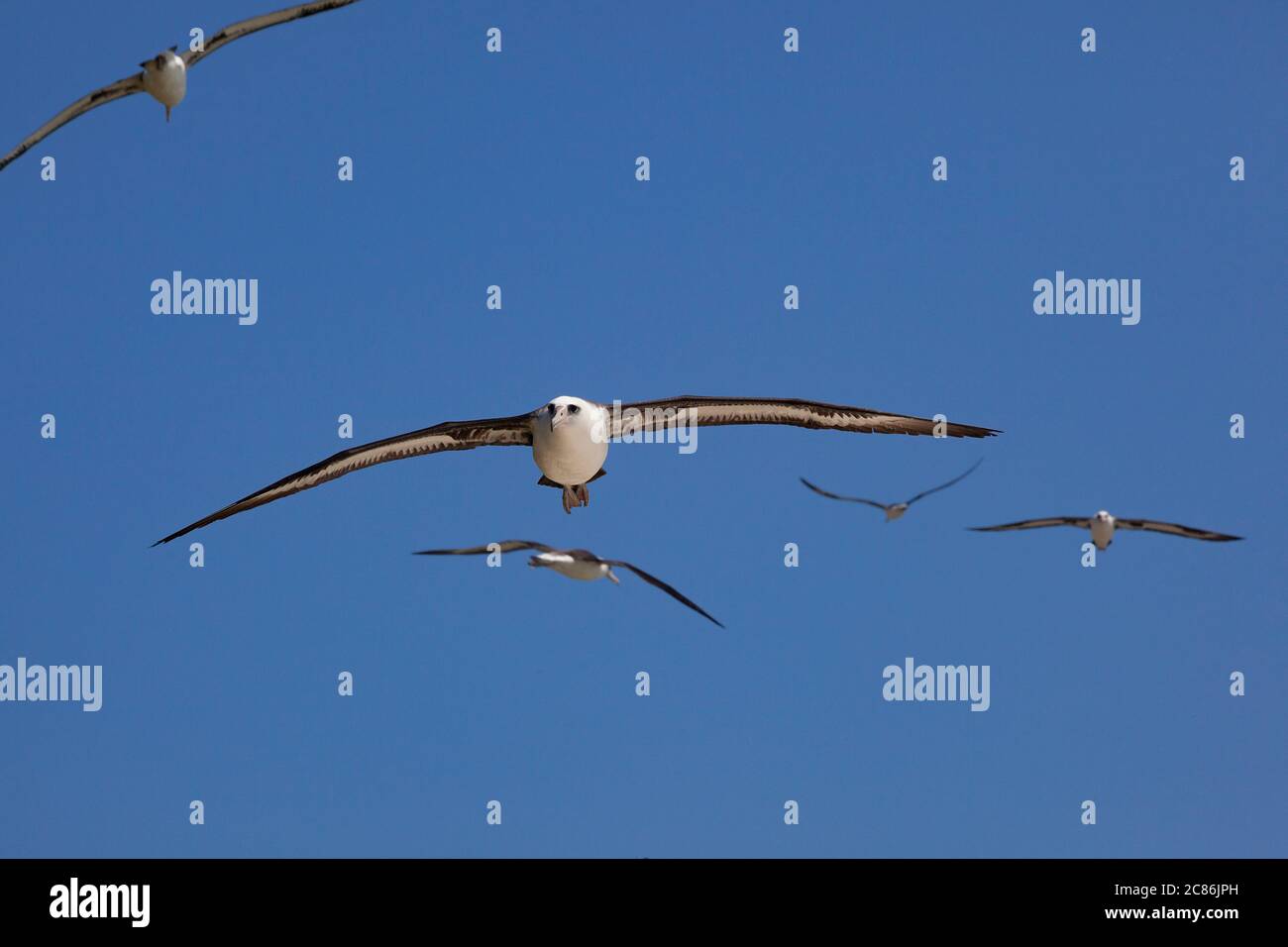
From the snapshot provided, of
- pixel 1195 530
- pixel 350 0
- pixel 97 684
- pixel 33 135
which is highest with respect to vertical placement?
pixel 350 0

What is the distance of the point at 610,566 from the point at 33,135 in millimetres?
8695

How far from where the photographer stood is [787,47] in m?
21.2

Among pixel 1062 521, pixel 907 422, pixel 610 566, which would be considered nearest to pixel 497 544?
pixel 610 566

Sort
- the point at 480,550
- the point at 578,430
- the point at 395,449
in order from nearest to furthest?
the point at 480,550 < the point at 578,430 < the point at 395,449

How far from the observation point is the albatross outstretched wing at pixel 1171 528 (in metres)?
25.0

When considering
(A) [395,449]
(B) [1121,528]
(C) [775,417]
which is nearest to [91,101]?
(A) [395,449]

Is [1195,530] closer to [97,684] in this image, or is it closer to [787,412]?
[787,412]

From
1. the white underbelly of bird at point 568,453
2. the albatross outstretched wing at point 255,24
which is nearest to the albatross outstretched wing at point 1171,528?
the white underbelly of bird at point 568,453

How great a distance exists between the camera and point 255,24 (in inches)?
765

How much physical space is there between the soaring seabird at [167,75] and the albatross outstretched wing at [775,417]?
6221mm

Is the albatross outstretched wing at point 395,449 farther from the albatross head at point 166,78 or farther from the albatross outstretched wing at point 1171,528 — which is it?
the albatross outstretched wing at point 1171,528

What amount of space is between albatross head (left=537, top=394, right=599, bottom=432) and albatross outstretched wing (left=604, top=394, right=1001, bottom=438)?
796 mm

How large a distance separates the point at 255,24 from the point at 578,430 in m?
5.90

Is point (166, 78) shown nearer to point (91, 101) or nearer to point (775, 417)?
point (91, 101)
